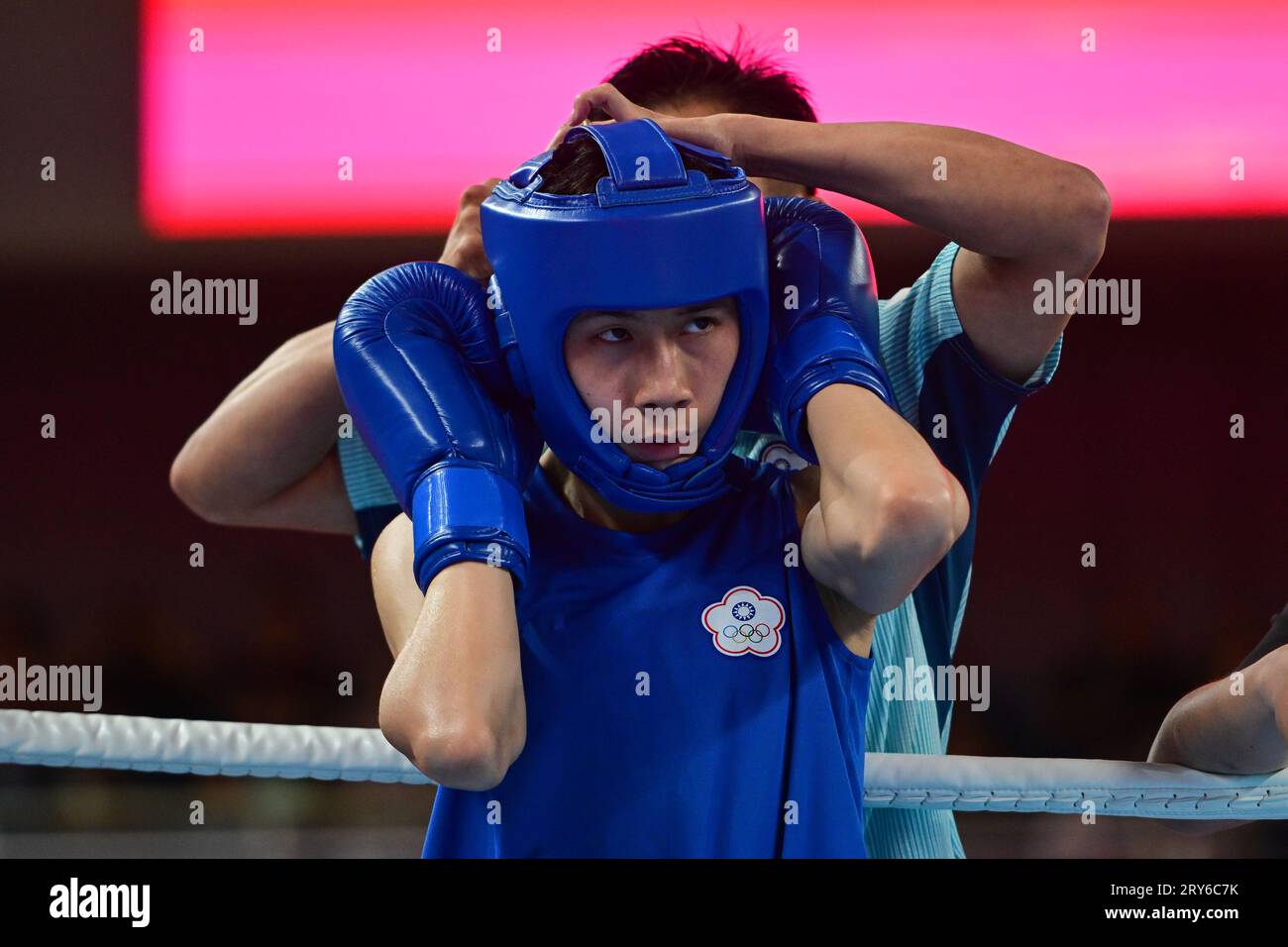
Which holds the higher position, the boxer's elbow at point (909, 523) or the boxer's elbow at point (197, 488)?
the boxer's elbow at point (909, 523)

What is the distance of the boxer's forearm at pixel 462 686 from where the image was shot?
891 millimetres

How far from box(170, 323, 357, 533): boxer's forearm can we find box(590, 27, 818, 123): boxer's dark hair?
0.41m

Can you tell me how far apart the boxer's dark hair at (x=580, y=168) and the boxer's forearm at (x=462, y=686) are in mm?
289

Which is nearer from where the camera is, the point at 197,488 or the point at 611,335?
the point at 611,335

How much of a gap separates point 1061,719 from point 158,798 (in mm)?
2449

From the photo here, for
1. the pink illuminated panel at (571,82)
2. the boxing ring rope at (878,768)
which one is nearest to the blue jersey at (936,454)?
the boxing ring rope at (878,768)

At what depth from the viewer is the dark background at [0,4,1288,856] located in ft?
13.0

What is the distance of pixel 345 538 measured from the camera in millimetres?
4352

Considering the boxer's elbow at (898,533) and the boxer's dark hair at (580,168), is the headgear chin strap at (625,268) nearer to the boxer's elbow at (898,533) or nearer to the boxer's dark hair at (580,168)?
the boxer's dark hair at (580,168)

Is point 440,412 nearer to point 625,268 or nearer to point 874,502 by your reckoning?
point 625,268

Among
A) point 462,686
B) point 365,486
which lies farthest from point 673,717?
point 365,486

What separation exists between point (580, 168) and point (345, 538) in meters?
3.43

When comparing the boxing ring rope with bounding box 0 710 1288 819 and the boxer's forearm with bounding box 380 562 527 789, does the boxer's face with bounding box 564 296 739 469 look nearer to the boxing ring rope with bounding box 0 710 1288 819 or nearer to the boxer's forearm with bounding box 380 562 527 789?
the boxer's forearm with bounding box 380 562 527 789

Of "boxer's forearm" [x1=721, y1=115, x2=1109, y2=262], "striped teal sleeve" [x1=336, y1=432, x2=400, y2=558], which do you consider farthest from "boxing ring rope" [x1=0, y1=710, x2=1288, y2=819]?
"boxer's forearm" [x1=721, y1=115, x2=1109, y2=262]
